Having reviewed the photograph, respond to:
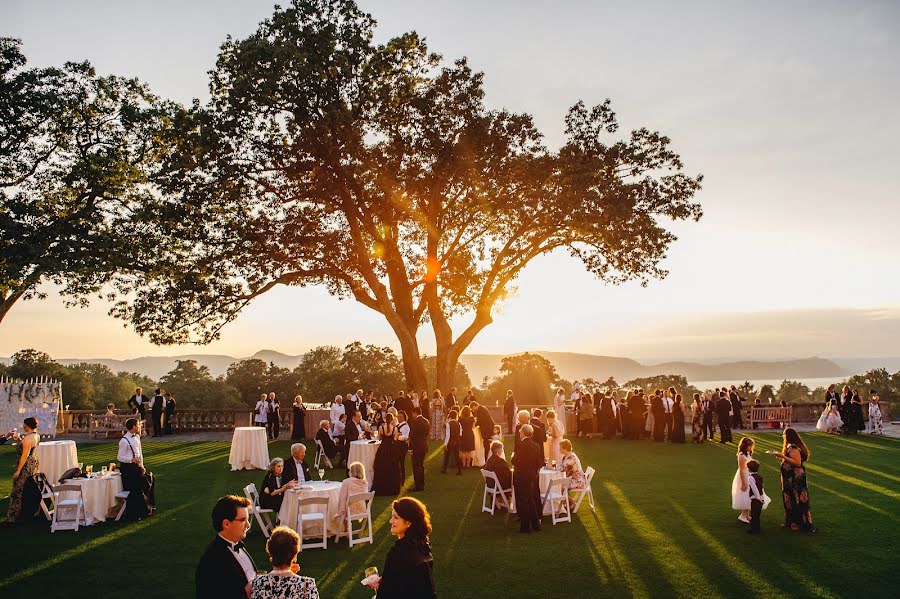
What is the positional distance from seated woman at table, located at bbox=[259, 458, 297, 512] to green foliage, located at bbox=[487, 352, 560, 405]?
4494 centimetres

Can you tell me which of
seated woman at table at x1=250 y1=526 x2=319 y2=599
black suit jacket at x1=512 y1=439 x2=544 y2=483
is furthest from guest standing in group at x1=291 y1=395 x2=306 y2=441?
seated woman at table at x1=250 y1=526 x2=319 y2=599

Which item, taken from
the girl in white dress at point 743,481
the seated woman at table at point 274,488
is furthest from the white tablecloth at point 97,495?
the girl in white dress at point 743,481

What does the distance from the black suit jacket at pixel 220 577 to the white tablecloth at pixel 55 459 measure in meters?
11.7

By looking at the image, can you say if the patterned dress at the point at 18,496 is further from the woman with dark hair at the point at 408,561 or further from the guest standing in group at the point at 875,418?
the guest standing in group at the point at 875,418

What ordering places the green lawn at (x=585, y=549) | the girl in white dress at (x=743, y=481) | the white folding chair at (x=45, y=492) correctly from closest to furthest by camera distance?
the green lawn at (x=585, y=549) → the girl in white dress at (x=743, y=481) → the white folding chair at (x=45, y=492)

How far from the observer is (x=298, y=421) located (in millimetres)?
23312

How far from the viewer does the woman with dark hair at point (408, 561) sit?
176 inches

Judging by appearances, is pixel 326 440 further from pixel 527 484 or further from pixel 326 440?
pixel 527 484

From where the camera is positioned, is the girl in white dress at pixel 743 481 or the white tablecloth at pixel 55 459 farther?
the white tablecloth at pixel 55 459

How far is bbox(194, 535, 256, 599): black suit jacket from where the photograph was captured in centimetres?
421

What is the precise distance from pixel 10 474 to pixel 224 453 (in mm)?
5567

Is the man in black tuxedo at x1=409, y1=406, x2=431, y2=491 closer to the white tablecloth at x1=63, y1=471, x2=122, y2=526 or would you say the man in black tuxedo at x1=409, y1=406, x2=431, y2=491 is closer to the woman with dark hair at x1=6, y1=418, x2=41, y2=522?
the white tablecloth at x1=63, y1=471, x2=122, y2=526

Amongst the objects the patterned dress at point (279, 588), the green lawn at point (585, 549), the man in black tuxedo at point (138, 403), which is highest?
the man in black tuxedo at point (138, 403)

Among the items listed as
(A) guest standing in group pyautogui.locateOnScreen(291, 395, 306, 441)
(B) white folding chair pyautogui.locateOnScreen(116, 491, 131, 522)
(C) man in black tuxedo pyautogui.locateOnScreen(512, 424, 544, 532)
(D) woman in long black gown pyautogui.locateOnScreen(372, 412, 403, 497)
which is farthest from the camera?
(A) guest standing in group pyautogui.locateOnScreen(291, 395, 306, 441)
